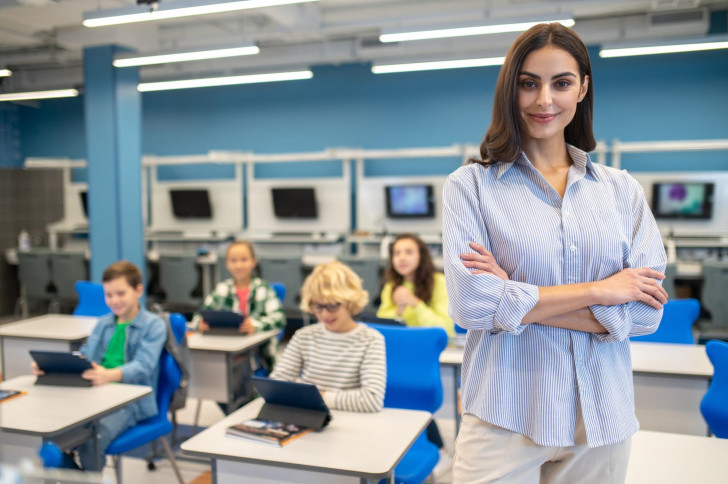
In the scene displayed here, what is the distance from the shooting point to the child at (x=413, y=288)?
361 cm

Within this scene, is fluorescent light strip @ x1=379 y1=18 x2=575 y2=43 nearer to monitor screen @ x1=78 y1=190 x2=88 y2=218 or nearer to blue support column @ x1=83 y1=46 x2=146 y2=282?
blue support column @ x1=83 y1=46 x2=146 y2=282

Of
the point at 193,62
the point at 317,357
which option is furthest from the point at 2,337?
the point at 193,62

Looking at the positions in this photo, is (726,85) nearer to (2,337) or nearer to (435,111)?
(435,111)

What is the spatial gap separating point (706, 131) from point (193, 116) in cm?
677

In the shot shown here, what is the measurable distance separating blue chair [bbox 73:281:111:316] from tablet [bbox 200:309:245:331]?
1.27 meters

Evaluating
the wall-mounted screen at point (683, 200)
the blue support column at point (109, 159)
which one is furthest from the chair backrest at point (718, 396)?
the blue support column at point (109, 159)

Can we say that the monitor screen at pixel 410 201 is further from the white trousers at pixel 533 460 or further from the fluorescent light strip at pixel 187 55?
the white trousers at pixel 533 460

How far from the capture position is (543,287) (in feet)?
3.79

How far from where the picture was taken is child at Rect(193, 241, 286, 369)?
3971 millimetres

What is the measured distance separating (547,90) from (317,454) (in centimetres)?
128

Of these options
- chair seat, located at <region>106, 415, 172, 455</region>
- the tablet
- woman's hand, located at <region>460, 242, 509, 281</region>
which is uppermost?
woman's hand, located at <region>460, 242, 509, 281</region>

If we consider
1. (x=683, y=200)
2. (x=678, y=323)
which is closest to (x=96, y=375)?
(x=678, y=323)

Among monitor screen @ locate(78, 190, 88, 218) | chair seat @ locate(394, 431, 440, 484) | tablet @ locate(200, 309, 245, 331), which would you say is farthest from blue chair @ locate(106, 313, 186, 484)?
monitor screen @ locate(78, 190, 88, 218)

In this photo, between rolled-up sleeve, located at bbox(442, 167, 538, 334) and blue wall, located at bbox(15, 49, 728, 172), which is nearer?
rolled-up sleeve, located at bbox(442, 167, 538, 334)
